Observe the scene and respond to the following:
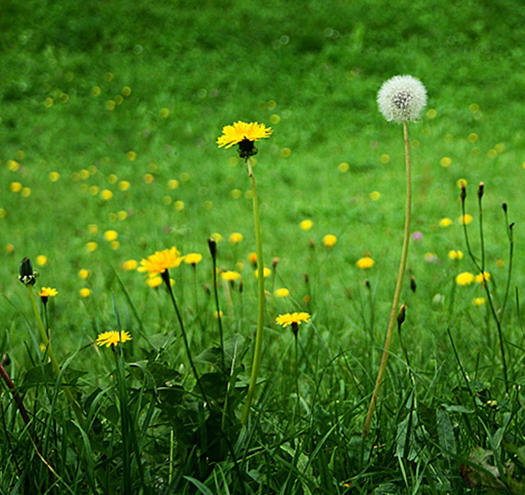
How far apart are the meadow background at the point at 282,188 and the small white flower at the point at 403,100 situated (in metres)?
0.46

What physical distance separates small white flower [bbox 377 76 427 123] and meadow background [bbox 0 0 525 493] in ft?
1.50

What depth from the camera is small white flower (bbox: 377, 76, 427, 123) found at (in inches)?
46.5

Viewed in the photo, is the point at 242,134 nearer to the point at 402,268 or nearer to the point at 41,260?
the point at 402,268

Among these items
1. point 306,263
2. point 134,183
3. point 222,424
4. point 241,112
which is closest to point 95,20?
point 241,112

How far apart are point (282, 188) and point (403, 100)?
4096mm

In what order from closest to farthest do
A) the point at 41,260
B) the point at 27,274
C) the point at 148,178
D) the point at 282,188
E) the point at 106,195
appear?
1. the point at 27,274
2. the point at 41,260
3. the point at 106,195
4. the point at 282,188
5. the point at 148,178

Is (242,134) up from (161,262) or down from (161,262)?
up

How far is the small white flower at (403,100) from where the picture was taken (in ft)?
3.88

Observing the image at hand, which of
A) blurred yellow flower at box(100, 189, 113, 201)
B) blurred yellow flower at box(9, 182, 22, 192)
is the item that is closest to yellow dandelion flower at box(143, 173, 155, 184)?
blurred yellow flower at box(100, 189, 113, 201)

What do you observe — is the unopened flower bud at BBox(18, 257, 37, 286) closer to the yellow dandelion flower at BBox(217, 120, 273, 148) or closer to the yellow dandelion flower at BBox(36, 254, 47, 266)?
the yellow dandelion flower at BBox(217, 120, 273, 148)

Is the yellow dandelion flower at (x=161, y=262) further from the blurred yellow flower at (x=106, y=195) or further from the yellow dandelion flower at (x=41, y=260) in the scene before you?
the blurred yellow flower at (x=106, y=195)

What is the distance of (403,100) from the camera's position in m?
1.19

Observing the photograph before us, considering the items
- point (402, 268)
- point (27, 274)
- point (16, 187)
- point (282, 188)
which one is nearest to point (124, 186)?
point (16, 187)

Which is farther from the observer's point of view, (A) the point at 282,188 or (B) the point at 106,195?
(A) the point at 282,188
